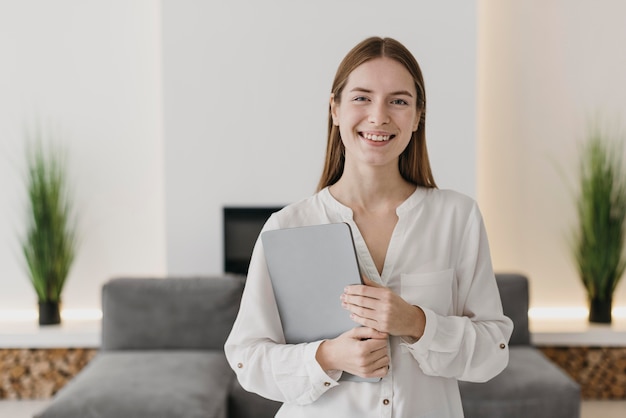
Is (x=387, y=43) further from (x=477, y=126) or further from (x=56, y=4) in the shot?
(x=56, y=4)

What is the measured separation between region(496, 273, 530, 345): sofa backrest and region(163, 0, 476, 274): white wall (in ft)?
2.97

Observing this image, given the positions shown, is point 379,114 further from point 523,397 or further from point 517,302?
point 517,302

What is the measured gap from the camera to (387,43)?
4.78 ft

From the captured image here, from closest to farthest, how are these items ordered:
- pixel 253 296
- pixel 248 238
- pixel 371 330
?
pixel 371 330 → pixel 253 296 → pixel 248 238

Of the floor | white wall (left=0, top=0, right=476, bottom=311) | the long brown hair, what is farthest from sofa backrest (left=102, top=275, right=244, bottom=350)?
the long brown hair

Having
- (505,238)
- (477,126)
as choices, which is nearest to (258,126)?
(477,126)

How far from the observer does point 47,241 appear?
4.34 meters

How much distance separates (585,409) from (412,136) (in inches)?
119

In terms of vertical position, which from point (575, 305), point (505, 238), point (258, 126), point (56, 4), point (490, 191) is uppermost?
point (56, 4)

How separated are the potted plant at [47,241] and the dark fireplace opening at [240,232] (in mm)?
928

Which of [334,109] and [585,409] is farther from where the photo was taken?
Answer: [585,409]

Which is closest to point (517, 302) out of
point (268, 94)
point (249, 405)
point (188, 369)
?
point (249, 405)

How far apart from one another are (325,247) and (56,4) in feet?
13.1

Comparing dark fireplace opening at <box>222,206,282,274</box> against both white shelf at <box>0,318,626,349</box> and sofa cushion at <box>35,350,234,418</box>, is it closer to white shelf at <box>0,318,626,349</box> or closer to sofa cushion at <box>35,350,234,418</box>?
white shelf at <box>0,318,626,349</box>
